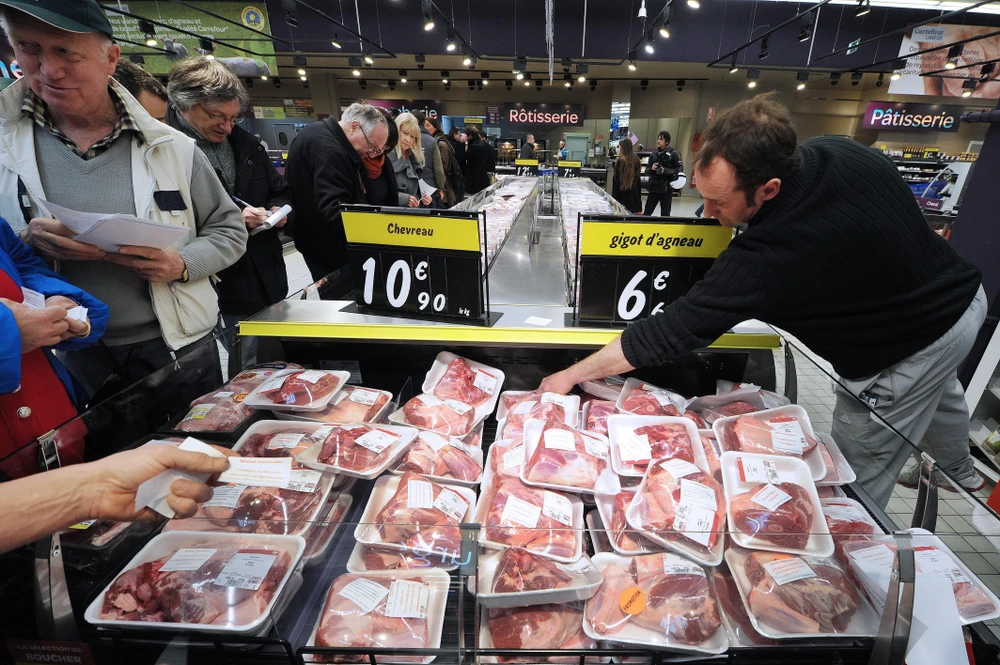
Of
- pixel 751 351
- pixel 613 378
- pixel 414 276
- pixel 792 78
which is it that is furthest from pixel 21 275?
pixel 792 78

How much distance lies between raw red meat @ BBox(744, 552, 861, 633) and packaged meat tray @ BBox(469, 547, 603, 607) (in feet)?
1.19

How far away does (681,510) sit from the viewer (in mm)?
1157

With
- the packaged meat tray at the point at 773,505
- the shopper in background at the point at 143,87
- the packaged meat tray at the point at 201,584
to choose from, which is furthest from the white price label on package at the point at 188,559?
the shopper in background at the point at 143,87

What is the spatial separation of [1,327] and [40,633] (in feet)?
2.25

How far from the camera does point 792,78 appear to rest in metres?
15.2

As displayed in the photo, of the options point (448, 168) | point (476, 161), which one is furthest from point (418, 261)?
point (476, 161)

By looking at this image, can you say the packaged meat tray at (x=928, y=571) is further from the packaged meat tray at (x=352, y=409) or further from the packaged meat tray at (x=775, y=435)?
the packaged meat tray at (x=352, y=409)

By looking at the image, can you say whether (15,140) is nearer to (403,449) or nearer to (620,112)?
(403,449)

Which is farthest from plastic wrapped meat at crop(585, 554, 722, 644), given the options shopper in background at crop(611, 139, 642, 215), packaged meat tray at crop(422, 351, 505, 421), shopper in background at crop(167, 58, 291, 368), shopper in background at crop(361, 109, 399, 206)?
shopper in background at crop(611, 139, 642, 215)

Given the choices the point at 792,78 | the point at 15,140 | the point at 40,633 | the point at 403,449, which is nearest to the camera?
the point at 40,633

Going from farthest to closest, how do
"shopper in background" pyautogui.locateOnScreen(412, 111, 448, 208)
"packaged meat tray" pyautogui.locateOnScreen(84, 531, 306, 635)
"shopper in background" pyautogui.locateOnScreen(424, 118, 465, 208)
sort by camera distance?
"shopper in background" pyautogui.locateOnScreen(424, 118, 465, 208), "shopper in background" pyautogui.locateOnScreen(412, 111, 448, 208), "packaged meat tray" pyautogui.locateOnScreen(84, 531, 306, 635)

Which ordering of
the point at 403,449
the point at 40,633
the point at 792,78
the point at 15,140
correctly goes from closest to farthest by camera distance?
the point at 40,633 → the point at 403,449 → the point at 15,140 → the point at 792,78

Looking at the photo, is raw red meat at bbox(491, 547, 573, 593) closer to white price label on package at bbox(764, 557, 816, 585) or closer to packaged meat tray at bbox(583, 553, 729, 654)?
packaged meat tray at bbox(583, 553, 729, 654)

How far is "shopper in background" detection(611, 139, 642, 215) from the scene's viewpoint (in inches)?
356
